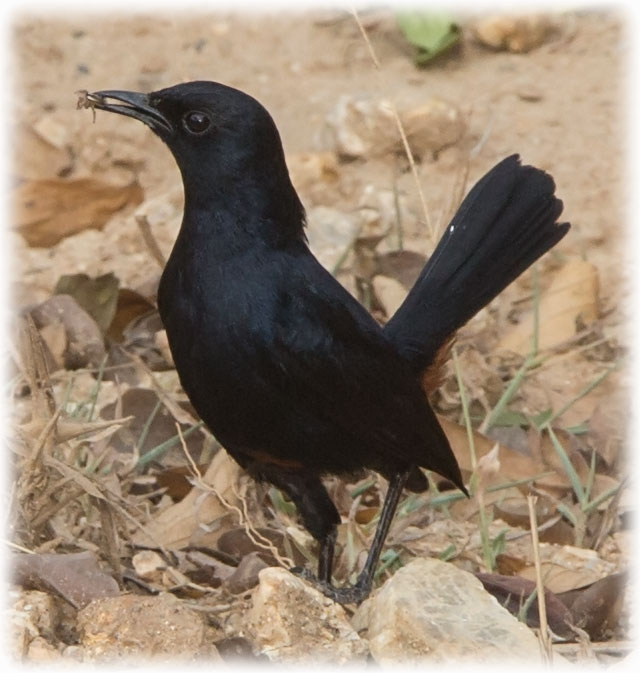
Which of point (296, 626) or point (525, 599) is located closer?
point (296, 626)

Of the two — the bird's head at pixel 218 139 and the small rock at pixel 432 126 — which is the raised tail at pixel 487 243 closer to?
the bird's head at pixel 218 139

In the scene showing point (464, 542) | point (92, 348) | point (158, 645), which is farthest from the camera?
point (92, 348)

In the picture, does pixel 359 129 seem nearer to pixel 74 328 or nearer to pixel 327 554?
pixel 74 328

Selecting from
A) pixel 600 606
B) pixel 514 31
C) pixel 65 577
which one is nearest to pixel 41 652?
pixel 65 577

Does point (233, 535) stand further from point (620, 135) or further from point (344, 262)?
point (620, 135)

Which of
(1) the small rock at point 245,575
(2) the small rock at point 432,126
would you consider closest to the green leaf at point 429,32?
(2) the small rock at point 432,126

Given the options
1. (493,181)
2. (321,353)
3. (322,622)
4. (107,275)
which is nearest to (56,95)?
(107,275)

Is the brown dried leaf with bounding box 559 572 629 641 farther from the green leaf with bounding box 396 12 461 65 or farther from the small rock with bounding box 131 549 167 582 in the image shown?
the green leaf with bounding box 396 12 461 65
